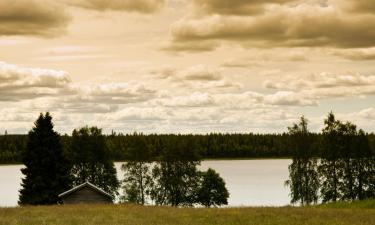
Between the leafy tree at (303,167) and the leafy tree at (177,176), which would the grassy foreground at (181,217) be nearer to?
the leafy tree at (303,167)

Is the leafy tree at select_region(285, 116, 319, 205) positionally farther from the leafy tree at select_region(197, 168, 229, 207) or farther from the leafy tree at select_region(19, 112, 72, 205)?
the leafy tree at select_region(19, 112, 72, 205)

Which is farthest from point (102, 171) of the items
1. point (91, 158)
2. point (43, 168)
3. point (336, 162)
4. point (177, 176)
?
point (336, 162)

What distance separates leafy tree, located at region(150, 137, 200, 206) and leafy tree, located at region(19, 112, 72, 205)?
2185 centimetres

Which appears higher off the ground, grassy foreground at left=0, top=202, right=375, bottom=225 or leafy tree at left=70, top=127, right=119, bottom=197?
leafy tree at left=70, top=127, right=119, bottom=197

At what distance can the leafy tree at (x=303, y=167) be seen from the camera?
70681 mm

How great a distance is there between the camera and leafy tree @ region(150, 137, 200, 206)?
80.0 meters

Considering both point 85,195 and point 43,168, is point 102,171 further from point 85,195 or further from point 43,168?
point 85,195

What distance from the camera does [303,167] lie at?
72.2 meters

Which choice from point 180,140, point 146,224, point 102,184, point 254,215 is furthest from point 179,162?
point 146,224

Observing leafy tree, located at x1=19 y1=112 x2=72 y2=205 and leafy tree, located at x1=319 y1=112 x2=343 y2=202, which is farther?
leafy tree, located at x1=319 y1=112 x2=343 y2=202

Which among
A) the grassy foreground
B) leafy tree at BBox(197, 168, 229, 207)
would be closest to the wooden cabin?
the grassy foreground

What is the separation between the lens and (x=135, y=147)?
268 feet

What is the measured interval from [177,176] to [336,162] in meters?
22.4

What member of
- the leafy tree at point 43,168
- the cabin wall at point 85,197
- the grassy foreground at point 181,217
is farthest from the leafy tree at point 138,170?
the grassy foreground at point 181,217
